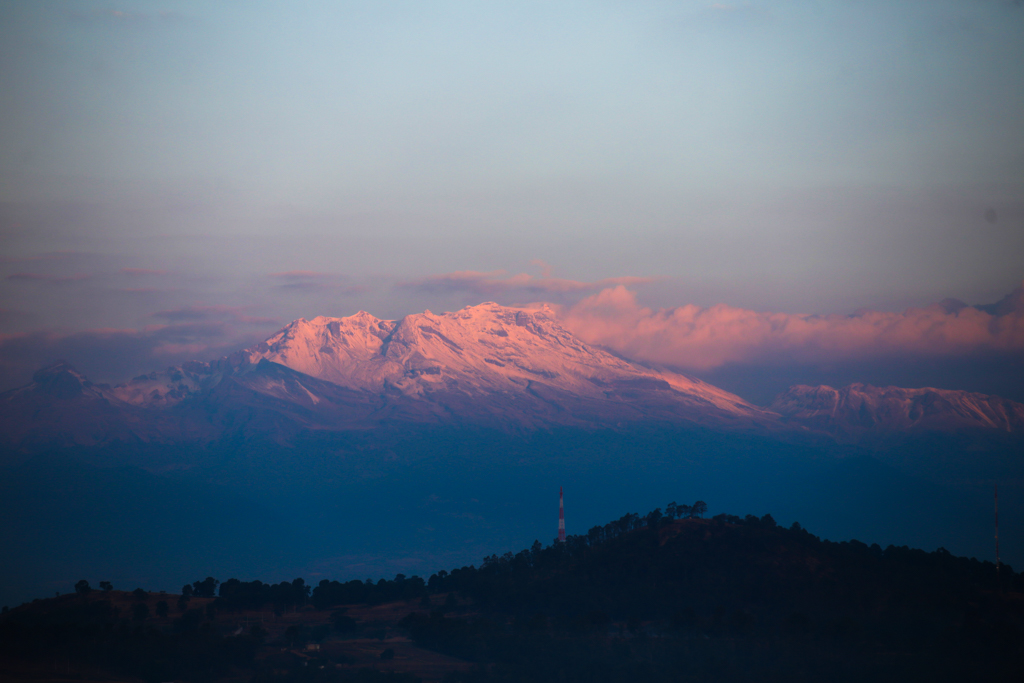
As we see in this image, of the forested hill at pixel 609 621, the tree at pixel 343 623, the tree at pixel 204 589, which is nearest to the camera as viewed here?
the forested hill at pixel 609 621

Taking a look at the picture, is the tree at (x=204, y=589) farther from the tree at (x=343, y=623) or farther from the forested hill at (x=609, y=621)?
the tree at (x=343, y=623)

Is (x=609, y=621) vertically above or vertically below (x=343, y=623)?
above

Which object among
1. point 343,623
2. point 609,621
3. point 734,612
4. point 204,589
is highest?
point 204,589

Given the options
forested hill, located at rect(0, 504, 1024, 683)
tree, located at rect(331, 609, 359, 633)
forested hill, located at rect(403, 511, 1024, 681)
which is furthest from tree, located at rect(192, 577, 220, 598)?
forested hill, located at rect(403, 511, 1024, 681)

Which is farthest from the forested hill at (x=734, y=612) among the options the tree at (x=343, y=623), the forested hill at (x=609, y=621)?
the tree at (x=343, y=623)

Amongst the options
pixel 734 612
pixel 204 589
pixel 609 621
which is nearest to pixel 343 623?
pixel 204 589

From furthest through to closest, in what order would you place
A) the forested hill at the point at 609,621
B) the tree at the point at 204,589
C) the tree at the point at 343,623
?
the tree at the point at 204,589, the tree at the point at 343,623, the forested hill at the point at 609,621

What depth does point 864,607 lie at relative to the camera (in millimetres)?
133125

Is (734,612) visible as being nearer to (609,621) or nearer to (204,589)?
(609,621)

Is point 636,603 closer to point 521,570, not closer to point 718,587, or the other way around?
point 718,587

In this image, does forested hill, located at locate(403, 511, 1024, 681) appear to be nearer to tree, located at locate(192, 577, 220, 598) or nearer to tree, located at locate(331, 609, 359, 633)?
tree, located at locate(331, 609, 359, 633)

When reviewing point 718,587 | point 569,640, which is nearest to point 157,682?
point 569,640

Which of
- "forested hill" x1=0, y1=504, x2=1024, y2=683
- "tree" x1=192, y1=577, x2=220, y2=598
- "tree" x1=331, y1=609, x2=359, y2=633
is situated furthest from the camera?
"tree" x1=192, y1=577, x2=220, y2=598

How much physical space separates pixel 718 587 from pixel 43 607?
9555cm
